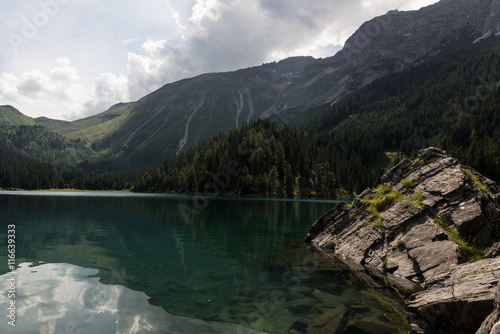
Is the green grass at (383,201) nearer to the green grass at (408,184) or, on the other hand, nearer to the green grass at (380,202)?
the green grass at (380,202)

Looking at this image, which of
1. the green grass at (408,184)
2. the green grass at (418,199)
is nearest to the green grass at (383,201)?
the green grass at (418,199)

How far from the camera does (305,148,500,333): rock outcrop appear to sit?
1175 cm

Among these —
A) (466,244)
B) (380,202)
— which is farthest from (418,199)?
(466,244)

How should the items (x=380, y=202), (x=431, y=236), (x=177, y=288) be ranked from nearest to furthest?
1. (x=177, y=288)
2. (x=431, y=236)
3. (x=380, y=202)

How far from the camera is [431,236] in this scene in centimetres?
2203

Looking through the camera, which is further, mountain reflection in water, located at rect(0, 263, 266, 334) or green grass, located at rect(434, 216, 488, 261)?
green grass, located at rect(434, 216, 488, 261)

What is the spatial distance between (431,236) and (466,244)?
89.0 inches

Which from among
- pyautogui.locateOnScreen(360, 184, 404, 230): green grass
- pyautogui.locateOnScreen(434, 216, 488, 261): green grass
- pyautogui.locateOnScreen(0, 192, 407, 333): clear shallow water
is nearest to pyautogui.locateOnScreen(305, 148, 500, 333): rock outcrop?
pyautogui.locateOnScreen(434, 216, 488, 261): green grass

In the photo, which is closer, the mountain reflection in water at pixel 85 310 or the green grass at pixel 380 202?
the mountain reflection in water at pixel 85 310

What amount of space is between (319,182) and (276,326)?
16484 centimetres

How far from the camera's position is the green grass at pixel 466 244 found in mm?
20158

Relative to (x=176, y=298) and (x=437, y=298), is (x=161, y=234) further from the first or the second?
(x=437, y=298)

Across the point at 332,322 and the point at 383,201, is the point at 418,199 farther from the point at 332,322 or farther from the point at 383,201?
the point at 332,322

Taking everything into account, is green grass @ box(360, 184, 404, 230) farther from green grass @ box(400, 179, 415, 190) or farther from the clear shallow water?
the clear shallow water
